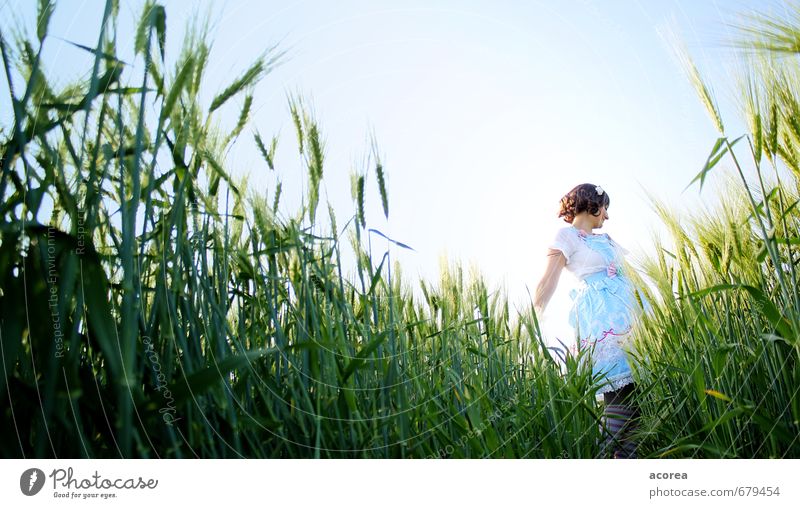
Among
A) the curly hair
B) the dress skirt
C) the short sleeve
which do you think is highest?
the curly hair

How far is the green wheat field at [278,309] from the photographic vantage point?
0.50 m

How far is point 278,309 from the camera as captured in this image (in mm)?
671

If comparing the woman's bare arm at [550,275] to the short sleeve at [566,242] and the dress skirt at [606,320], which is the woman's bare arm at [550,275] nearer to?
the short sleeve at [566,242]

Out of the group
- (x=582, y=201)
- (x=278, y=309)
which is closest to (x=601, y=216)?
(x=582, y=201)

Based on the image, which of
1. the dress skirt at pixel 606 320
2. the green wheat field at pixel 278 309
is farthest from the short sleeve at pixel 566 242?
the dress skirt at pixel 606 320

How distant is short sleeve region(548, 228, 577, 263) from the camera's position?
858 millimetres

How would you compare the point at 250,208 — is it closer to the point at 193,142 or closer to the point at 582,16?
the point at 193,142

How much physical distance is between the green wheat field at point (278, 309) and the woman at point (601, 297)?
83 mm

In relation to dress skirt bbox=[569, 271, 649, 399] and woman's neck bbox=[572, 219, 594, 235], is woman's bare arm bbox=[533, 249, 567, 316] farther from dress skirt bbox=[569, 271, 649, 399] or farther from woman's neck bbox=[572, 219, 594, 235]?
dress skirt bbox=[569, 271, 649, 399]

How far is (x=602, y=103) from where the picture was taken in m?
0.81

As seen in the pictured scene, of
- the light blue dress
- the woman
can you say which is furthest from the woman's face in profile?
the light blue dress

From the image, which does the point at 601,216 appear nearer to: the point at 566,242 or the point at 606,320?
the point at 566,242

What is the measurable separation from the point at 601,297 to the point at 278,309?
0.83m
